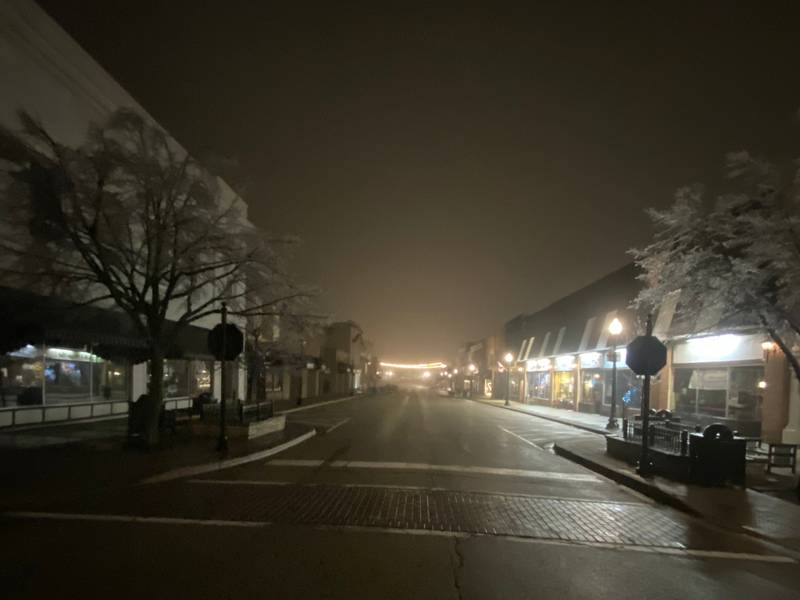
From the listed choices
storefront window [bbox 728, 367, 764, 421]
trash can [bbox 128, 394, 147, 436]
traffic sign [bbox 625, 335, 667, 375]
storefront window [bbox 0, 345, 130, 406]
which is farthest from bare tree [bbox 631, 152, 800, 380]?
storefront window [bbox 0, 345, 130, 406]

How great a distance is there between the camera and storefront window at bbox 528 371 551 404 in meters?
46.2

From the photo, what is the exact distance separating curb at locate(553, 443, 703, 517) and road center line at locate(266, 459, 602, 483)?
42 cm

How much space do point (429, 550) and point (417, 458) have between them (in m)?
7.86

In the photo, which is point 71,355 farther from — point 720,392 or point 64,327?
point 720,392

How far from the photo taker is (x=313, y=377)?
58188 mm

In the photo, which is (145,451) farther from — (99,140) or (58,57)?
(58,57)

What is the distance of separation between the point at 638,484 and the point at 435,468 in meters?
4.25

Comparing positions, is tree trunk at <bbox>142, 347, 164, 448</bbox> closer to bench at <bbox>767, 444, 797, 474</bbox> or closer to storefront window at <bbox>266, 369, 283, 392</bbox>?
bench at <bbox>767, 444, 797, 474</bbox>

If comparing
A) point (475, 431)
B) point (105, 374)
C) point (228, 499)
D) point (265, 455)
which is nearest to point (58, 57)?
point (105, 374)

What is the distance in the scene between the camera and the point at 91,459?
39.1ft

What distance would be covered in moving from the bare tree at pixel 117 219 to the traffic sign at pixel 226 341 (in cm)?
60

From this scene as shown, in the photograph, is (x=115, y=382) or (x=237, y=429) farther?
(x=115, y=382)

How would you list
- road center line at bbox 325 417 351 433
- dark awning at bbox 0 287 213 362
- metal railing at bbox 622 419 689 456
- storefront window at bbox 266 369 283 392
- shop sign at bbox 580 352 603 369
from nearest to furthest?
metal railing at bbox 622 419 689 456 < dark awning at bbox 0 287 213 362 < road center line at bbox 325 417 351 433 < shop sign at bbox 580 352 603 369 < storefront window at bbox 266 369 283 392

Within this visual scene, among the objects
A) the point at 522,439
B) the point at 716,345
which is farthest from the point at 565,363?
the point at 522,439
